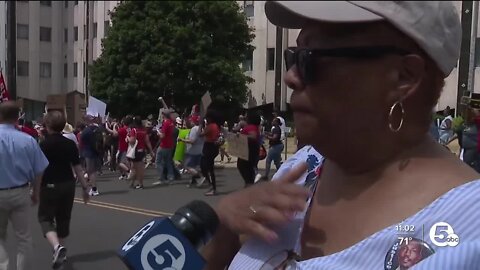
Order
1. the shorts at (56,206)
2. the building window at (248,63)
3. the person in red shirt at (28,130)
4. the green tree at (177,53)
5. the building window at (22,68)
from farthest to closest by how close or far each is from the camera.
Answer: the building window at (22,68) → the building window at (248,63) → the green tree at (177,53) → the person in red shirt at (28,130) → the shorts at (56,206)

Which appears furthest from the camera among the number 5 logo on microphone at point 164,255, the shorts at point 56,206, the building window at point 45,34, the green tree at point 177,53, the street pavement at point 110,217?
the building window at point 45,34

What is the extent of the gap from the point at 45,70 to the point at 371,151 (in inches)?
1965

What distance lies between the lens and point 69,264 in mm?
6805

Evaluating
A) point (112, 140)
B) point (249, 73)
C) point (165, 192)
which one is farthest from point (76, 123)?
point (249, 73)

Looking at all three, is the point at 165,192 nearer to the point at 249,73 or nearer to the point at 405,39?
the point at 405,39

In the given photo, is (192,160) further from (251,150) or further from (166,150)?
(251,150)

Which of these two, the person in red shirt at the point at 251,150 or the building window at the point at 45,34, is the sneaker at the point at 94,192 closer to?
the person in red shirt at the point at 251,150

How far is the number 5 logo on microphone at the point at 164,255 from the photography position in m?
1.33

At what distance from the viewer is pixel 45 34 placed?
48.8m

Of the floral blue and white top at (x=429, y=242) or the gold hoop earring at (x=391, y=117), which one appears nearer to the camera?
the floral blue and white top at (x=429, y=242)

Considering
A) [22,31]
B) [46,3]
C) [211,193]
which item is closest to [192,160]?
[211,193]

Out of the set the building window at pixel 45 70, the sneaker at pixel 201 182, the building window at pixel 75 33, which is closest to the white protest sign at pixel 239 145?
the sneaker at pixel 201 182

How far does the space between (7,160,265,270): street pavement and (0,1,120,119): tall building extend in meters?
32.8

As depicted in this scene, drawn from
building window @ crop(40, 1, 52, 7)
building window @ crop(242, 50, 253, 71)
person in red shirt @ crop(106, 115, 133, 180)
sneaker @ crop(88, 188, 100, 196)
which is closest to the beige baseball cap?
sneaker @ crop(88, 188, 100, 196)
